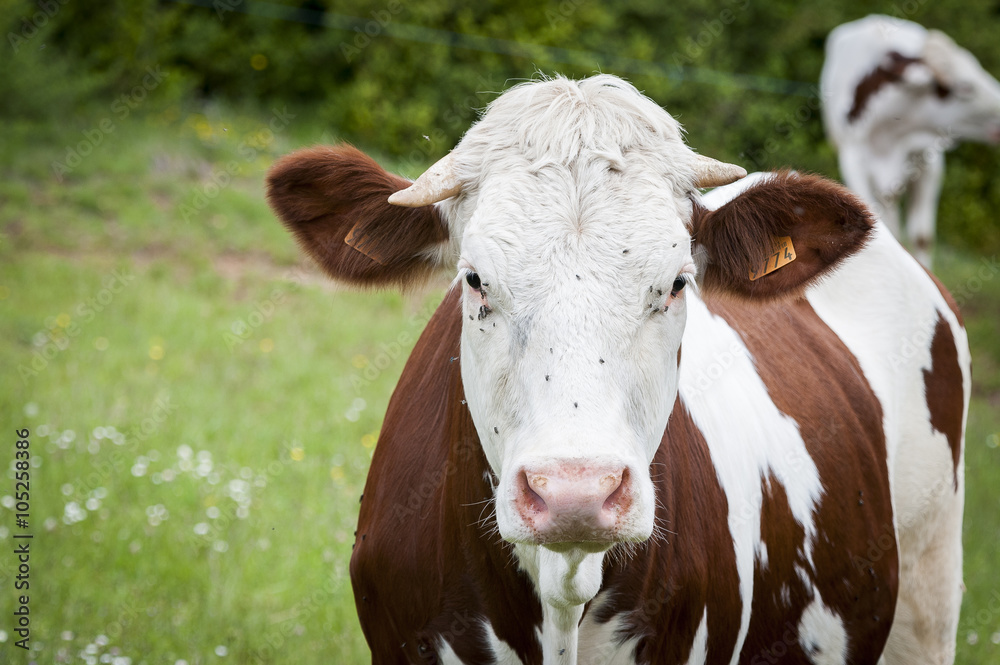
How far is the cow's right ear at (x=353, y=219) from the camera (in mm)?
2221

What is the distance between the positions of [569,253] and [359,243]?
0.69m

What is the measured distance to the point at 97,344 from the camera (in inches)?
254

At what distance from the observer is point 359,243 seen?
2.28 metres

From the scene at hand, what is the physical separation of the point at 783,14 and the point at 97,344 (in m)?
10.5

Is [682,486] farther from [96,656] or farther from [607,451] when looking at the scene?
[96,656]

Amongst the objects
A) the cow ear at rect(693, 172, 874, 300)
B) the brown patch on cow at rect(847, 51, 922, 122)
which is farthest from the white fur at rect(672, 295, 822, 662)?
the brown patch on cow at rect(847, 51, 922, 122)
